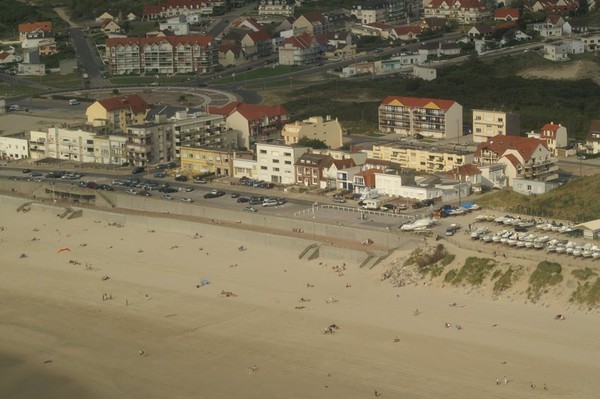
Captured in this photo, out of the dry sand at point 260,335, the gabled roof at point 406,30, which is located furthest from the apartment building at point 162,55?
the dry sand at point 260,335

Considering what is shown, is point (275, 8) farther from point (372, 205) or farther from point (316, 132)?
point (372, 205)

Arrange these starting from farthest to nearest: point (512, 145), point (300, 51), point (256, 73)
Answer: point (300, 51) < point (256, 73) < point (512, 145)

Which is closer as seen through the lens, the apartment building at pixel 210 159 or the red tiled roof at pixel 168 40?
the apartment building at pixel 210 159

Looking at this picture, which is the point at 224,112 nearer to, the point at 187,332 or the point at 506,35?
the point at 187,332

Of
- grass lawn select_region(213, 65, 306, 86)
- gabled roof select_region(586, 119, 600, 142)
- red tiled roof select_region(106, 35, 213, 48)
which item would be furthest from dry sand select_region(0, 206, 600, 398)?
red tiled roof select_region(106, 35, 213, 48)

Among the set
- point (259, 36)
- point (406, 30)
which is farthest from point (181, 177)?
point (406, 30)

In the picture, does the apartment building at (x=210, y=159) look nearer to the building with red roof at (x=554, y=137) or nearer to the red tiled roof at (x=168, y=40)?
the building with red roof at (x=554, y=137)

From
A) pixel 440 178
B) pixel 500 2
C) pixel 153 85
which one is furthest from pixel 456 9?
pixel 440 178
